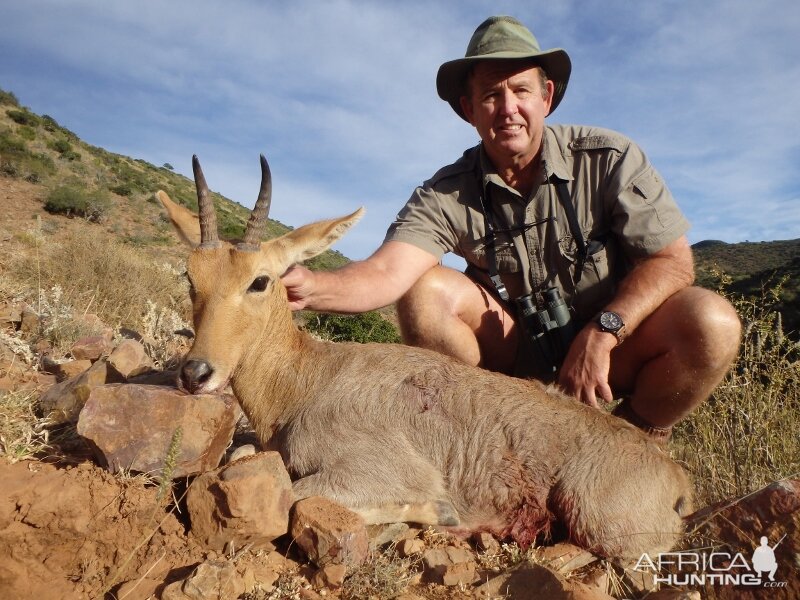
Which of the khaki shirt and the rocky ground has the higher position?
the khaki shirt

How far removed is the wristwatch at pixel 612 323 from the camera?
5.31 metres

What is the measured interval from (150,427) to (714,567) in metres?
3.86

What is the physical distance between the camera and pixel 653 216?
5863mm

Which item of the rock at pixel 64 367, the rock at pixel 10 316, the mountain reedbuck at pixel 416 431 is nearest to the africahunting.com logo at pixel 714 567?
the mountain reedbuck at pixel 416 431

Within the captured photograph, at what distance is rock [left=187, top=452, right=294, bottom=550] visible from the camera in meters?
3.44

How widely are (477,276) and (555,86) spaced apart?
2.44m

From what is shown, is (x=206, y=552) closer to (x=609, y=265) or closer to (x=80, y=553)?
(x=80, y=553)

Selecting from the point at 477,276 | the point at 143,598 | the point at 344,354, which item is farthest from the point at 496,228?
the point at 143,598

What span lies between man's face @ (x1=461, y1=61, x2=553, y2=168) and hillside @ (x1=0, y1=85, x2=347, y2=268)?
42.6 feet

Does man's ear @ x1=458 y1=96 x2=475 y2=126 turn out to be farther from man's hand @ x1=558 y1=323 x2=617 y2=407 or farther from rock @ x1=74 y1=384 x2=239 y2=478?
rock @ x1=74 y1=384 x2=239 y2=478

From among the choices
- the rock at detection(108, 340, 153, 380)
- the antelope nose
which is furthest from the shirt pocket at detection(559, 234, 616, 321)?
the rock at detection(108, 340, 153, 380)

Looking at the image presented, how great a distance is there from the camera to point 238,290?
4836 mm

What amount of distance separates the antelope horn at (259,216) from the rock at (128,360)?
2116 mm

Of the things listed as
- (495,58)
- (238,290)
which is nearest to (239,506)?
(238,290)
